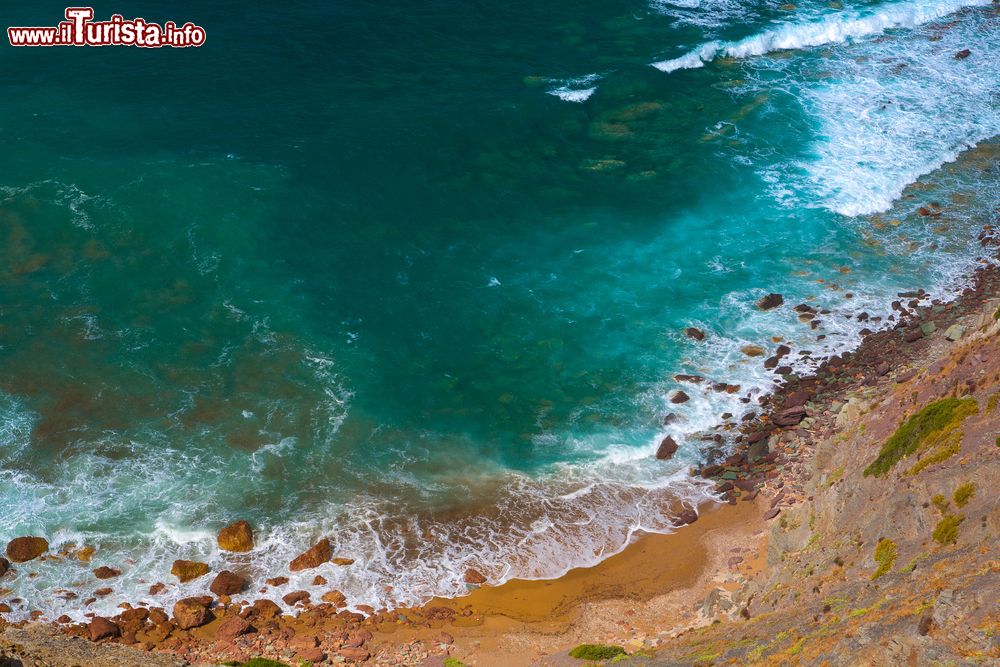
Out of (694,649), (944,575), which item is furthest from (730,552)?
(944,575)

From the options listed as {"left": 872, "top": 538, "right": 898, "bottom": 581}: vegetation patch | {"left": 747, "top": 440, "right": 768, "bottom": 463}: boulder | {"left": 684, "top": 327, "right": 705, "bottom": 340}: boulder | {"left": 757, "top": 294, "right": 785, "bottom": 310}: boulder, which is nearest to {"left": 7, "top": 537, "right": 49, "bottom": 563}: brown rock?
{"left": 747, "top": 440, "right": 768, "bottom": 463}: boulder

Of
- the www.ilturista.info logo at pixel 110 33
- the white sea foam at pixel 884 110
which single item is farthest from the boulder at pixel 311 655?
the www.ilturista.info logo at pixel 110 33

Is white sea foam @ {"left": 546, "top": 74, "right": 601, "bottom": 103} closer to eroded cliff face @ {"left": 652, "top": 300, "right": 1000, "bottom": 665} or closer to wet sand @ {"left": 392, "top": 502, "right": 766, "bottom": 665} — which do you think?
eroded cliff face @ {"left": 652, "top": 300, "right": 1000, "bottom": 665}

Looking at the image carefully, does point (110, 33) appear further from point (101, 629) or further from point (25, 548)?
point (101, 629)

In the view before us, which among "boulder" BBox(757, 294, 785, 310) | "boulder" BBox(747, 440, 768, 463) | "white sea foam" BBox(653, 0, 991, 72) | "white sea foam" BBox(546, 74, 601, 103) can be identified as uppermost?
"white sea foam" BBox(653, 0, 991, 72)

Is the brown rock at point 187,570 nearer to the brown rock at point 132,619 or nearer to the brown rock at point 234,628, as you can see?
the brown rock at point 132,619

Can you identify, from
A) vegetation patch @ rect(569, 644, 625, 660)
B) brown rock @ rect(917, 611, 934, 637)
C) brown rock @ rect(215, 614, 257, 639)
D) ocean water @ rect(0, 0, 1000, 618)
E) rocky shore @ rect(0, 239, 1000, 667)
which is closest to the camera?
brown rock @ rect(917, 611, 934, 637)
